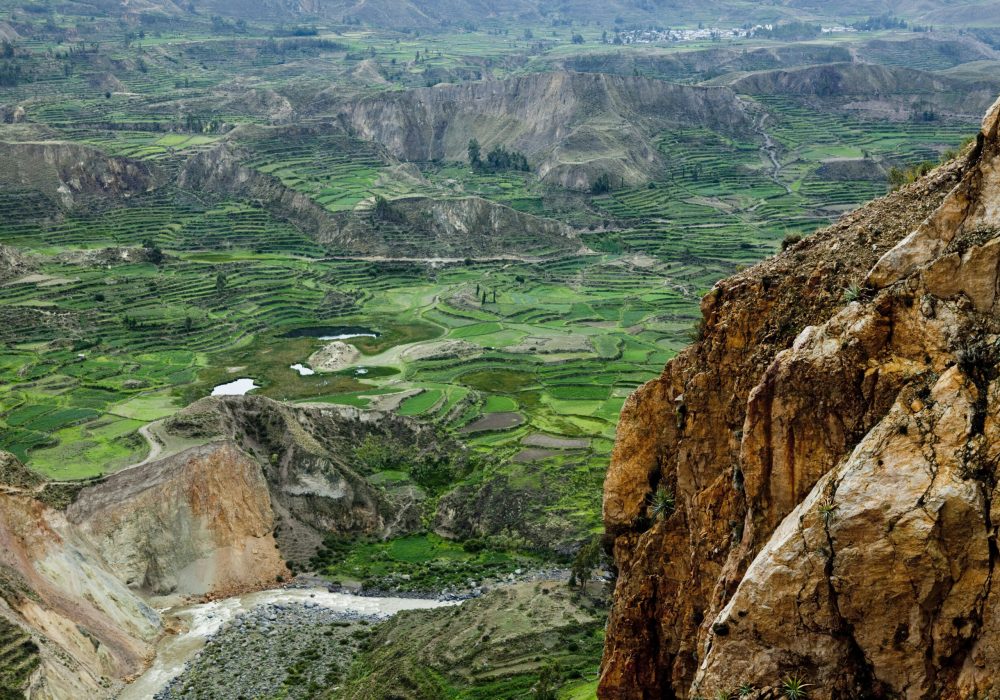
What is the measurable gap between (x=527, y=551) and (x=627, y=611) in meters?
49.7

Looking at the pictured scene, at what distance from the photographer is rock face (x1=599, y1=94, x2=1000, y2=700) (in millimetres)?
21641

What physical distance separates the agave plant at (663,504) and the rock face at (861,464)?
1195 mm

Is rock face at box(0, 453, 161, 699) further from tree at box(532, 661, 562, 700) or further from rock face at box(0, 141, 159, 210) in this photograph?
rock face at box(0, 141, 159, 210)

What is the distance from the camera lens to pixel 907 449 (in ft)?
72.5

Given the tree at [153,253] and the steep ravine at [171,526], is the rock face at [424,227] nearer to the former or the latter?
the tree at [153,253]

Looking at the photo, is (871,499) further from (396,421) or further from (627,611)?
(396,421)

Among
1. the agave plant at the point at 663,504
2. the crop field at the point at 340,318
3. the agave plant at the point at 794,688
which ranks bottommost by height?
the crop field at the point at 340,318

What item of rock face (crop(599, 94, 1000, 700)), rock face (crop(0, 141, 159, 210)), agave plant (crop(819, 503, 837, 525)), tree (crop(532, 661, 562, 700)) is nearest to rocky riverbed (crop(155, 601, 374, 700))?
tree (crop(532, 661, 562, 700))

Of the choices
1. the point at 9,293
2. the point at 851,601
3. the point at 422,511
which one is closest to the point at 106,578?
the point at 422,511

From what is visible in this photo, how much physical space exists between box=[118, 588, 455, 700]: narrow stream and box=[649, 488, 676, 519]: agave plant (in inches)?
1477

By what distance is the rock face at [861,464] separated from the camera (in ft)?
71.0

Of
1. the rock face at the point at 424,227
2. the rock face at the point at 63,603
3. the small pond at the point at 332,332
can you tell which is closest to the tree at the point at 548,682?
the rock face at the point at 63,603

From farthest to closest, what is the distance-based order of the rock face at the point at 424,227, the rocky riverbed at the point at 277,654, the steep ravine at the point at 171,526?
the rock face at the point at 424,227, the rocky riverbed at the point at 277,654, the steep ravine at the point at 171,526

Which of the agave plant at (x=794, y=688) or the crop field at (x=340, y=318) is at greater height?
the agave plant at (x=794, y=688)
